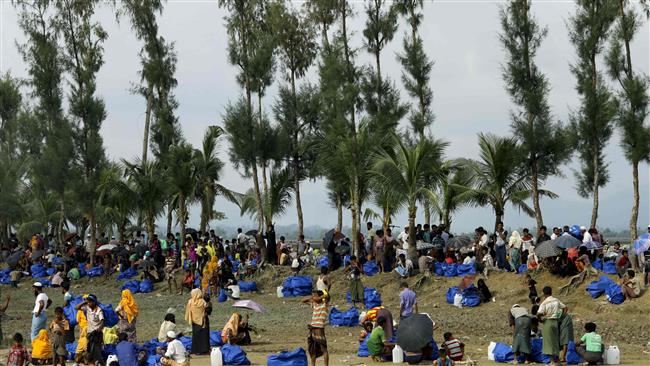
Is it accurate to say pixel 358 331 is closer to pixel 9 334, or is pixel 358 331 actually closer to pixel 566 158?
pixel 9 334

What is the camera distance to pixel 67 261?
3872 centimetres

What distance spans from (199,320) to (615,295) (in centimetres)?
1082

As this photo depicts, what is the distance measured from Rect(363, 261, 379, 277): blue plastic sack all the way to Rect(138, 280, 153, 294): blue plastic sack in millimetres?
8220

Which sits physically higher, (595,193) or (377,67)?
(377,67)

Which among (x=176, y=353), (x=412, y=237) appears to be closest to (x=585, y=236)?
(x=412, y=237)

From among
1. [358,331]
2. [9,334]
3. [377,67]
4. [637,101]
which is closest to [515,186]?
[637,101]

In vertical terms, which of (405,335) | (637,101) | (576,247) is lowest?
(405,335)

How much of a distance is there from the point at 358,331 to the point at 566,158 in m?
13.1

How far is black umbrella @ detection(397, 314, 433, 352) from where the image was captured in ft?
56.6

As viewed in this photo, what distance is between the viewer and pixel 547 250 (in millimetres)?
24312

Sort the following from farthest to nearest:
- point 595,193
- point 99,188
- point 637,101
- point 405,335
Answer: point 99,188 < point 595,193 < point 637,101 < point 405,335

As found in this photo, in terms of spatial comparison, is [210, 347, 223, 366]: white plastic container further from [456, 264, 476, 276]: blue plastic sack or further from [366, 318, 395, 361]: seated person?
[456, 264, 476, 276]: blue plastic sack

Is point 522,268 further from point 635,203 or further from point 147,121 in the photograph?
point 147,121

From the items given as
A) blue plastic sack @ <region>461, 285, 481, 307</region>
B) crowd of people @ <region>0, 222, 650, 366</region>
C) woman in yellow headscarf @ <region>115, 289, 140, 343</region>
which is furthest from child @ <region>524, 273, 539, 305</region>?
woman in yellow headscarf @ <region>115, 289, 140, 343</region>
